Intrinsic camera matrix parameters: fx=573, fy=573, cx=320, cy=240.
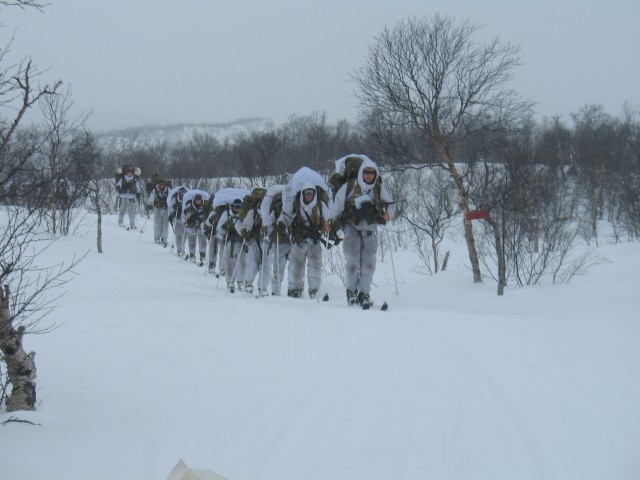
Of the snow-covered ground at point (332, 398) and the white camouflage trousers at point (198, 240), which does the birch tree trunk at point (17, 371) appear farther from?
the white camouflage trousers at point (198, 240)

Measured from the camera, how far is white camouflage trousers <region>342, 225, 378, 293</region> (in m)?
9.37

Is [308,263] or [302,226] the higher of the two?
[302,226]

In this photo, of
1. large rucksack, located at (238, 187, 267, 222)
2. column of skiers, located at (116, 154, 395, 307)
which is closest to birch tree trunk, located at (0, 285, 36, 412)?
column of skiers, located at (116, 154, 395, 307)

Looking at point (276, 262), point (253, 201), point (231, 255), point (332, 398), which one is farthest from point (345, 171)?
point (231, 255)

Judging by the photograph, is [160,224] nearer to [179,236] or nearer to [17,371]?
[179,236]

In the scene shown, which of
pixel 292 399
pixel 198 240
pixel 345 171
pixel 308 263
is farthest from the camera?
pixel 198 240

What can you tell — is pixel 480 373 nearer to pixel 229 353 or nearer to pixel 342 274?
pixel 229 353

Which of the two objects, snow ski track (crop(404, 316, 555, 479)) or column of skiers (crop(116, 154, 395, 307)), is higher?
column of skiers (crop(116, 154, 395, 307))

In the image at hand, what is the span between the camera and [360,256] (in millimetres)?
9484

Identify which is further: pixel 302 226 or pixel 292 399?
pixel 302 226

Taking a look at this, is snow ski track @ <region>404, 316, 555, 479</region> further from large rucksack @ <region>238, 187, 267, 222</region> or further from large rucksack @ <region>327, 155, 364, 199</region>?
large rucksack @ <region>238, 187, 267, 222</region>

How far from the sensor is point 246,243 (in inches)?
520

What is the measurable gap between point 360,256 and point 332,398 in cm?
557

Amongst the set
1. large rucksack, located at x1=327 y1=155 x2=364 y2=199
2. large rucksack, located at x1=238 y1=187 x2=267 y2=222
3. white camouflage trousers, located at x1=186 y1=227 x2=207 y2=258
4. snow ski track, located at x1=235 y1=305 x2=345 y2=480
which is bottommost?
snow ski track, located at x1=235 y1=305 x2=345 y2=480
